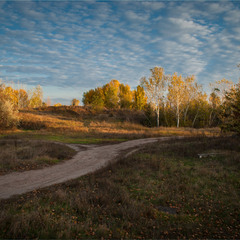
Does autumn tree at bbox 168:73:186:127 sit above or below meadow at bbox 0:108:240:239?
above

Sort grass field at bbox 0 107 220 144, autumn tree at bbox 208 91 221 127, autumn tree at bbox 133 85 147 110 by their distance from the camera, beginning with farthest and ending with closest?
autumn tree at bbox 133 85 147 110 < autumn tree at bbox 208 91 221 127 < grass field at bbox 0 107 220 144

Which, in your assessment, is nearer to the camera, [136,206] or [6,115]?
[136,206]

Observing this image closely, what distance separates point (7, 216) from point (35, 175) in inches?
228

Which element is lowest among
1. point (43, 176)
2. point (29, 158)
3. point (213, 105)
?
point (43, 176)

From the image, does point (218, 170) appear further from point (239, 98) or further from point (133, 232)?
point (239, 98)

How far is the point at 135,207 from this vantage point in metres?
6.79

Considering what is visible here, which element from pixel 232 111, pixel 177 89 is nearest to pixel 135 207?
pixel 232 111

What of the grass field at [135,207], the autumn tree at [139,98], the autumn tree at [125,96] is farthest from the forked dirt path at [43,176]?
the autumn tree at [125,96]

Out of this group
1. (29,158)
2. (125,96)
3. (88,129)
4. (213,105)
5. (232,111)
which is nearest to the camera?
(29,158)

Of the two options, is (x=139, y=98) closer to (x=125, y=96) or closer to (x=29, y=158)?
(x=125, y=96)

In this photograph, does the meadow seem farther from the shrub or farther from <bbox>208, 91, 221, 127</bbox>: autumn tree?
<bbox>208, 91, 221, 127</bbox>: autumn tree

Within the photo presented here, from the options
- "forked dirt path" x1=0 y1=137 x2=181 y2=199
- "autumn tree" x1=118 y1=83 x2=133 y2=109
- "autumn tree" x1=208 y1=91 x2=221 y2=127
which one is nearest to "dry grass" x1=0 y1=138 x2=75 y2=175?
"forked dirt path" x1=0 y1=137 x2=181 y2=199

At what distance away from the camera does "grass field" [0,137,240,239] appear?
17.9ft

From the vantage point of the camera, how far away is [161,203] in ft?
25.2
